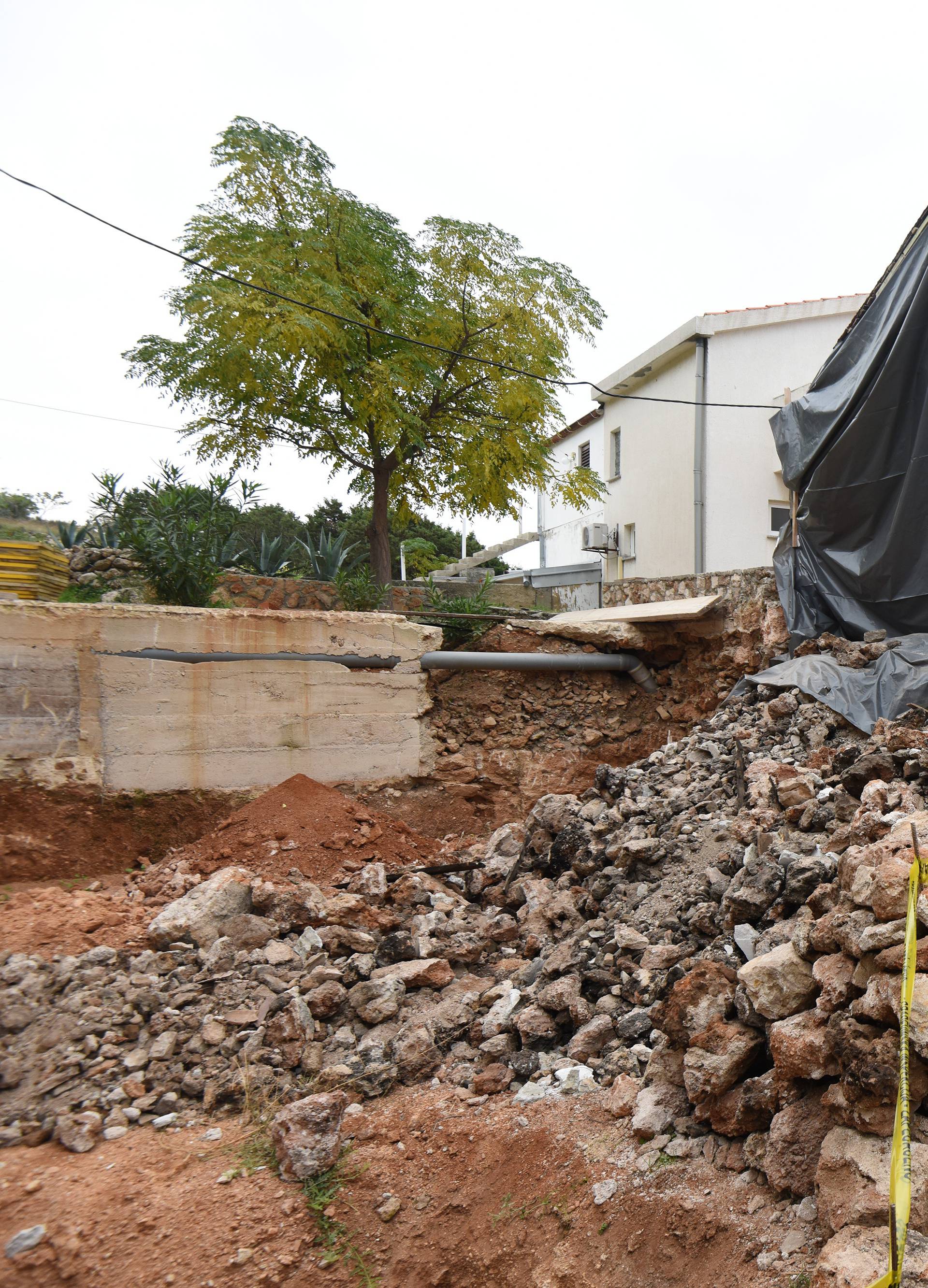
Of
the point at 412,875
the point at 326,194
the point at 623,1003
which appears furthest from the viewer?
the point at 326,194

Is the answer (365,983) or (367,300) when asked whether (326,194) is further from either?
(365,983)

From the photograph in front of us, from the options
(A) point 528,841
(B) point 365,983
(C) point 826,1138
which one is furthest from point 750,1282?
(A) point 528,841

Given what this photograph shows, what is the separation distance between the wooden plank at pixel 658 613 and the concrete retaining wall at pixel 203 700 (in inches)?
75.2

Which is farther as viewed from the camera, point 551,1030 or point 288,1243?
point 551,1030

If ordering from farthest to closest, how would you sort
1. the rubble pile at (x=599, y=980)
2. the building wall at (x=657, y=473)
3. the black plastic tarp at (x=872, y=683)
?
the building wall at (x=657, y=473)
the black plastic tarp at (x=872, y=683)
the rubble pile at (x=599, y=980)

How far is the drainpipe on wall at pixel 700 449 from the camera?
1316 centimetres

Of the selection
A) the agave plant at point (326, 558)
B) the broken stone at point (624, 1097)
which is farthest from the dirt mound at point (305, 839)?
the agave plant at point (326, 558)

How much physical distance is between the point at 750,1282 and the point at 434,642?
17.4 ft

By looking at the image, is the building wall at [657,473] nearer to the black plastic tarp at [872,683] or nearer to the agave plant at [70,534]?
the black plastic tarp at [872,683]

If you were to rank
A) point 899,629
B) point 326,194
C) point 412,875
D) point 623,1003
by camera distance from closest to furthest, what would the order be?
point 623,1003
point 412,875
point 899,629
point 326,194

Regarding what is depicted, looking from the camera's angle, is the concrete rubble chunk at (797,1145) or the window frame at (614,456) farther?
the window frame at (614,456)

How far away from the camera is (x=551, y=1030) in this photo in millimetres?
3371

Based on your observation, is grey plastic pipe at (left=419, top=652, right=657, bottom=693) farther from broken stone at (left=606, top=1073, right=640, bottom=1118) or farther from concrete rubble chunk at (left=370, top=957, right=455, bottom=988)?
broken stone at (left=606, top=1073, right=640, bottom=1118)

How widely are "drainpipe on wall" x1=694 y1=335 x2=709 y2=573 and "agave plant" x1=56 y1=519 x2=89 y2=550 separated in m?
9.64
